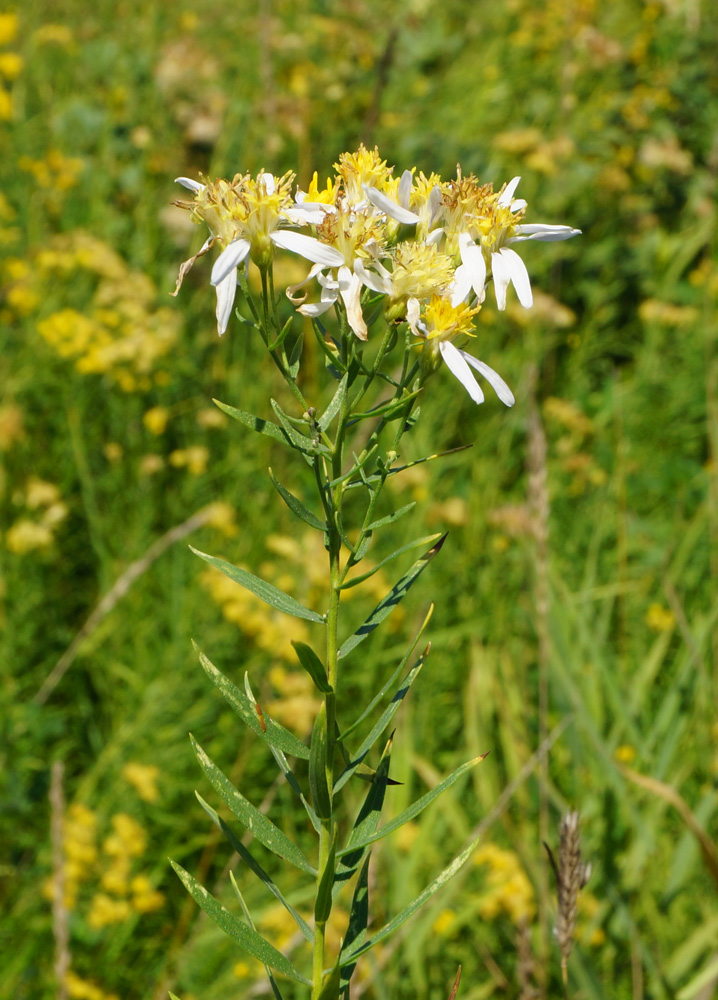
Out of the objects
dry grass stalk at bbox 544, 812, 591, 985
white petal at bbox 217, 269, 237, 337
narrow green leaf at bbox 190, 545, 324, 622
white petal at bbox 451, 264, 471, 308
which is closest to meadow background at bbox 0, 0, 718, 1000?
dry grass stalk at bbox 544, 812, 591, 985

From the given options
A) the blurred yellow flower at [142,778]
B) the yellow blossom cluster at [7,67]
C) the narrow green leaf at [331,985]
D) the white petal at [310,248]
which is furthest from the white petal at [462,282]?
the yellow blossom cluster at [7,67]

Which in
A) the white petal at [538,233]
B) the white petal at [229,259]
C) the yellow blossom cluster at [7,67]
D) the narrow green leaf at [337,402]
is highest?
the yellow blossom cluster at [7,67]

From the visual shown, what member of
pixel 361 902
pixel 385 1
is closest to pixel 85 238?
pixel 385 1

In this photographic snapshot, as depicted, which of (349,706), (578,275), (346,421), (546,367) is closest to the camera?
(346,421)

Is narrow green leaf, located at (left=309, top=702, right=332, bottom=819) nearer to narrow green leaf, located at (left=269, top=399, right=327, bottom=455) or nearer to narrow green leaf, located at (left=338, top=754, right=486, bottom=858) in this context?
narrow green leaf, located at (left=338, top=754, right=486, bottom=858)

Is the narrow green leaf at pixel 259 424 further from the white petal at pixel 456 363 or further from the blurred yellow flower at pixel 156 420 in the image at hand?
the blurred yellow flower at pixel 156 420

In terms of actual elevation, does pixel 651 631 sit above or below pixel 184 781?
above

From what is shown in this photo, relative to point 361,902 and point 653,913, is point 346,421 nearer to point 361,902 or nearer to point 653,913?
point 361,902
